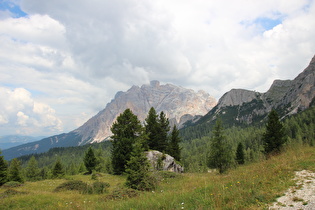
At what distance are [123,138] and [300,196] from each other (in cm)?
2403

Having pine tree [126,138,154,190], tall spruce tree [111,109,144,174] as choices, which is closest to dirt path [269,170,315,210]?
pine tree [126,138,154,190]

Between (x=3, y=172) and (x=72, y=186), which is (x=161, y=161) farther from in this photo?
(x=3, y=172)

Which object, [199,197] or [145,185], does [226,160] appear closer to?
[145,185]

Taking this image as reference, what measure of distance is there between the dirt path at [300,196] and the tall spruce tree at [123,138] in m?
22.5

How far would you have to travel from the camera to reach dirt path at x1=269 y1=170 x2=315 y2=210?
6.76 metres

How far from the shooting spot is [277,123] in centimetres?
3784

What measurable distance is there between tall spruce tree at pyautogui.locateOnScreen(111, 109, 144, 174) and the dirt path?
22.5m

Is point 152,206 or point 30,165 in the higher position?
point 152,206

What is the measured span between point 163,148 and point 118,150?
37.3ft

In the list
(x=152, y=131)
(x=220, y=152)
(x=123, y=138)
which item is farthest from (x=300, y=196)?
(x=152, y=131)

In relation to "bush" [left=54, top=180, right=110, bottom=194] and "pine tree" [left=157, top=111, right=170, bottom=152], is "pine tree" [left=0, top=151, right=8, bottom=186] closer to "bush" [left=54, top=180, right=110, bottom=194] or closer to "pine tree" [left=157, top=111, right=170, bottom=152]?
"bush" [left=54, top=180, right=110, bottom=194]

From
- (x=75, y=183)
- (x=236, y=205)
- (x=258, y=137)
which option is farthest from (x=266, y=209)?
(x=258, y=137)

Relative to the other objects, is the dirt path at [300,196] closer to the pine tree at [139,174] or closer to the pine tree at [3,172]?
the pine tree at [139,174]

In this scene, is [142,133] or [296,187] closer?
[296,187]
